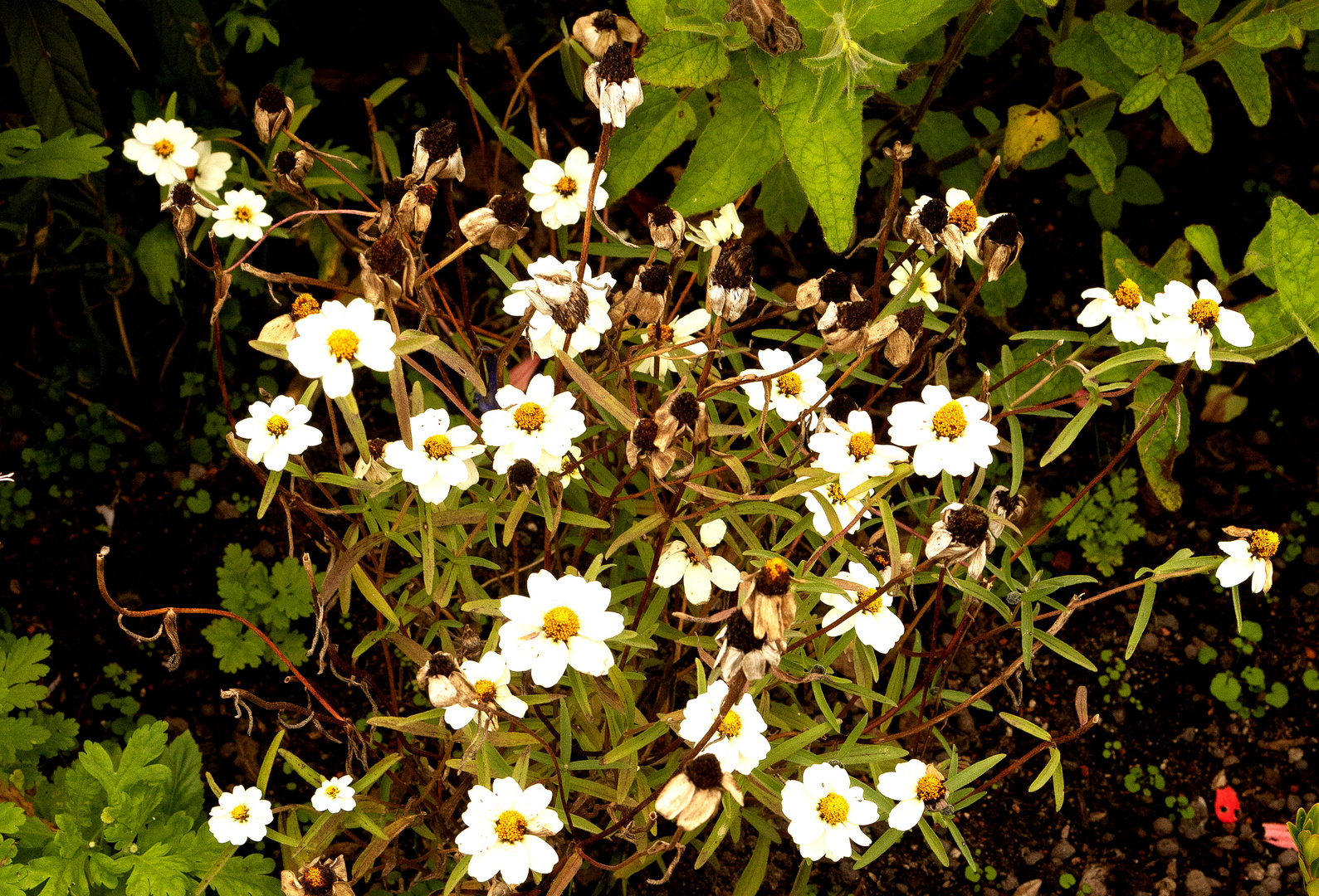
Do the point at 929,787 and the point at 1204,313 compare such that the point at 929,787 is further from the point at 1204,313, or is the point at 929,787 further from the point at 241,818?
the point at 241,818

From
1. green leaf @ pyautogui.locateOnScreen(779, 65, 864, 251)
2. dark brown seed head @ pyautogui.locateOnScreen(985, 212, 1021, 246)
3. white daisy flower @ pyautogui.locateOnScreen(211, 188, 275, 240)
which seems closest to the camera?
dark brown seed head @ pyautogui.locateOnScreen(985, 212, 1021, 246)

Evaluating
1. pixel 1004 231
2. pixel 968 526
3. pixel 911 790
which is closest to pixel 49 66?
pixel 1004 231

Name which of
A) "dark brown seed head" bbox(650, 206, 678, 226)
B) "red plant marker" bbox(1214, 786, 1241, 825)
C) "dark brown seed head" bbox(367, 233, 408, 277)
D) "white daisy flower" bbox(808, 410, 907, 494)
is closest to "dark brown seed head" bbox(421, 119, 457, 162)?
"dark brown seed head" bbox(367, 233, 408, 277)

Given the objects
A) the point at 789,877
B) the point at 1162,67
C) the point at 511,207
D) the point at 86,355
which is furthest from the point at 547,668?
the point at 86,355

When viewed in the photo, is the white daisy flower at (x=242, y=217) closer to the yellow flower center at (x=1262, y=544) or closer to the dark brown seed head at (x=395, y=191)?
the dark brown seed head at (x=395, y=191)

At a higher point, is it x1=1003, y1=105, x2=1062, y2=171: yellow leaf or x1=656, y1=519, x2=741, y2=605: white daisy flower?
x1=1003, y1=105, x2=1062, y2=171: yellow leaf

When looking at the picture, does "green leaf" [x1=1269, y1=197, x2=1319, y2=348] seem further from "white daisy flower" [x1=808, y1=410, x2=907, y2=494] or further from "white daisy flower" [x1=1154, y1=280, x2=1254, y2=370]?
"white daisy flower" [x1=808, y1=410, x2=907, y2=494]

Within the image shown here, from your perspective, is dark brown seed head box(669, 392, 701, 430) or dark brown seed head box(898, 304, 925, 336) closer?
dark brown seed head box(669, 392, 701, 430)
